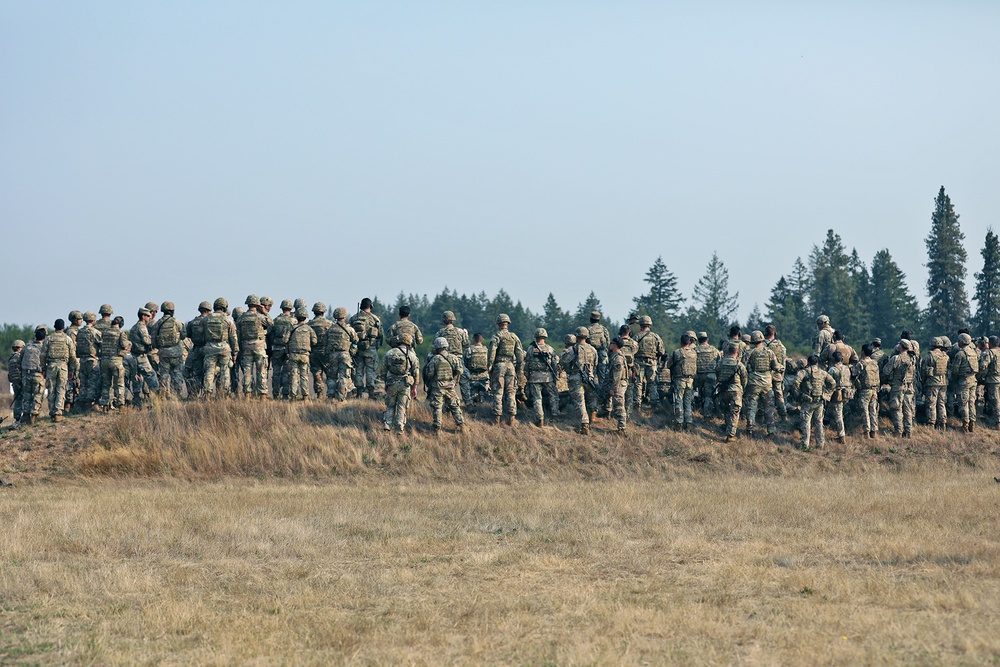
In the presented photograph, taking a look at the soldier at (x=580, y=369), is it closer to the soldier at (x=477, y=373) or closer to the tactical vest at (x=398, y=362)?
the soldier at (x=477, y=373)

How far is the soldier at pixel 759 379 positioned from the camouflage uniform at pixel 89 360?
15.4 meters

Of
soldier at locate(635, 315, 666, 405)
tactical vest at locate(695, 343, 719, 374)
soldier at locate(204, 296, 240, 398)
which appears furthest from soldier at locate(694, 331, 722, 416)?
soldier at locate(204, 296, 240, 398)

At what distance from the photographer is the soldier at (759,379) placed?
2341 cm

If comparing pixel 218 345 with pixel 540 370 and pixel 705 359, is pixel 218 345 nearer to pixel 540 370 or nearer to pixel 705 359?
pixel 540 370

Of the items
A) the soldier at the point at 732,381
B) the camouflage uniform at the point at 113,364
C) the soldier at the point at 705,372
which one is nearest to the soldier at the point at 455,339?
the soldier at the point at 705,372

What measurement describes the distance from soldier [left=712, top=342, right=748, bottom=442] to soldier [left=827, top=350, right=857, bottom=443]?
2.43m

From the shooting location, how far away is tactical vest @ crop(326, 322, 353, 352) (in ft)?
74.8

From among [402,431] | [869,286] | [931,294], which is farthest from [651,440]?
[869,286]

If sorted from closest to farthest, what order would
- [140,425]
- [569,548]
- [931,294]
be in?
[569,548] < [140,425] < [931,294]

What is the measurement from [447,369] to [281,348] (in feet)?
14.2

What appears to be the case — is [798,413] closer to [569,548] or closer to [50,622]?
[569,548]

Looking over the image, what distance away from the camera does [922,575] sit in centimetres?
1146

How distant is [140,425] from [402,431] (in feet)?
18.5

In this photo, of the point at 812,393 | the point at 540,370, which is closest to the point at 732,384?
the point at 812,393
